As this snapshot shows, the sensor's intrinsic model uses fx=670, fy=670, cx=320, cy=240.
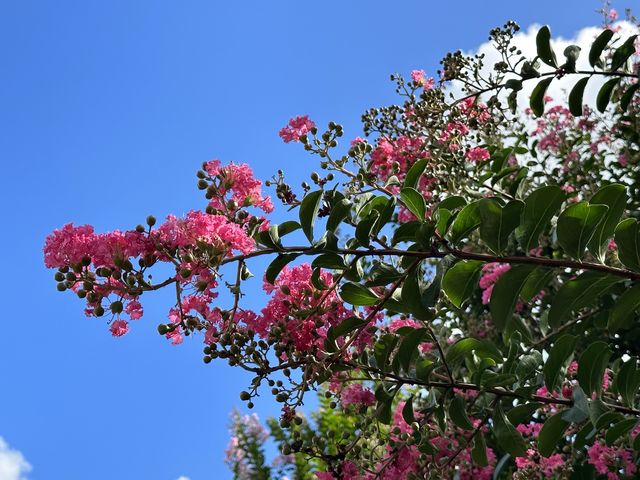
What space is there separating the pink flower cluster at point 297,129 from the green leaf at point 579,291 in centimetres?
127

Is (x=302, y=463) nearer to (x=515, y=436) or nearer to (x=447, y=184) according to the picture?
(x=447, y=184)

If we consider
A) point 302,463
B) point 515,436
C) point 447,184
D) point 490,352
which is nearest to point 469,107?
point 447,184

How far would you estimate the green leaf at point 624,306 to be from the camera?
1570 mm

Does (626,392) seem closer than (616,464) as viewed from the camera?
Yes

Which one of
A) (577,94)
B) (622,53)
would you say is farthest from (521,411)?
(622,53)

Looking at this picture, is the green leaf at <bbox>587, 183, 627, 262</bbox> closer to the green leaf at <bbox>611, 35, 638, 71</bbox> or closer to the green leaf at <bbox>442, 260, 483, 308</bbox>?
the green leaf at <bbox>442, 260, 483, 308</bbox>

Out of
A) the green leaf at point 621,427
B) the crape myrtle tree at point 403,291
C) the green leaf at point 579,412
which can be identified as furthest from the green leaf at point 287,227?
the green leaf at point 621,427

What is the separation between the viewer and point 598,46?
230 centimetres

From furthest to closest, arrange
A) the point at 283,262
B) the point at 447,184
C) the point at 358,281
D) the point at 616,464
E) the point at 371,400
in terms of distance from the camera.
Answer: the point at 447,184, the point at 616,464, the point at 371,400, the point at 358,281, the point at 283,262

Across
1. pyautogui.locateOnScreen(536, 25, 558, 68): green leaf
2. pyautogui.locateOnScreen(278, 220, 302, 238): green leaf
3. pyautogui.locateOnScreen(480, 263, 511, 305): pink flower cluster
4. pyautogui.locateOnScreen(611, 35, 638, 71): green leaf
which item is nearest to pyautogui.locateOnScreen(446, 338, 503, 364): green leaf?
pyautogui.locateOnScreen(278, 220, 302, 238): green leaf

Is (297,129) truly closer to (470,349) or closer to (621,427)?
(470,349)

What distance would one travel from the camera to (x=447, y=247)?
4.88ft

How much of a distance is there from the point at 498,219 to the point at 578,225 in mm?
186

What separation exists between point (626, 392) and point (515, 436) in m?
0.35
